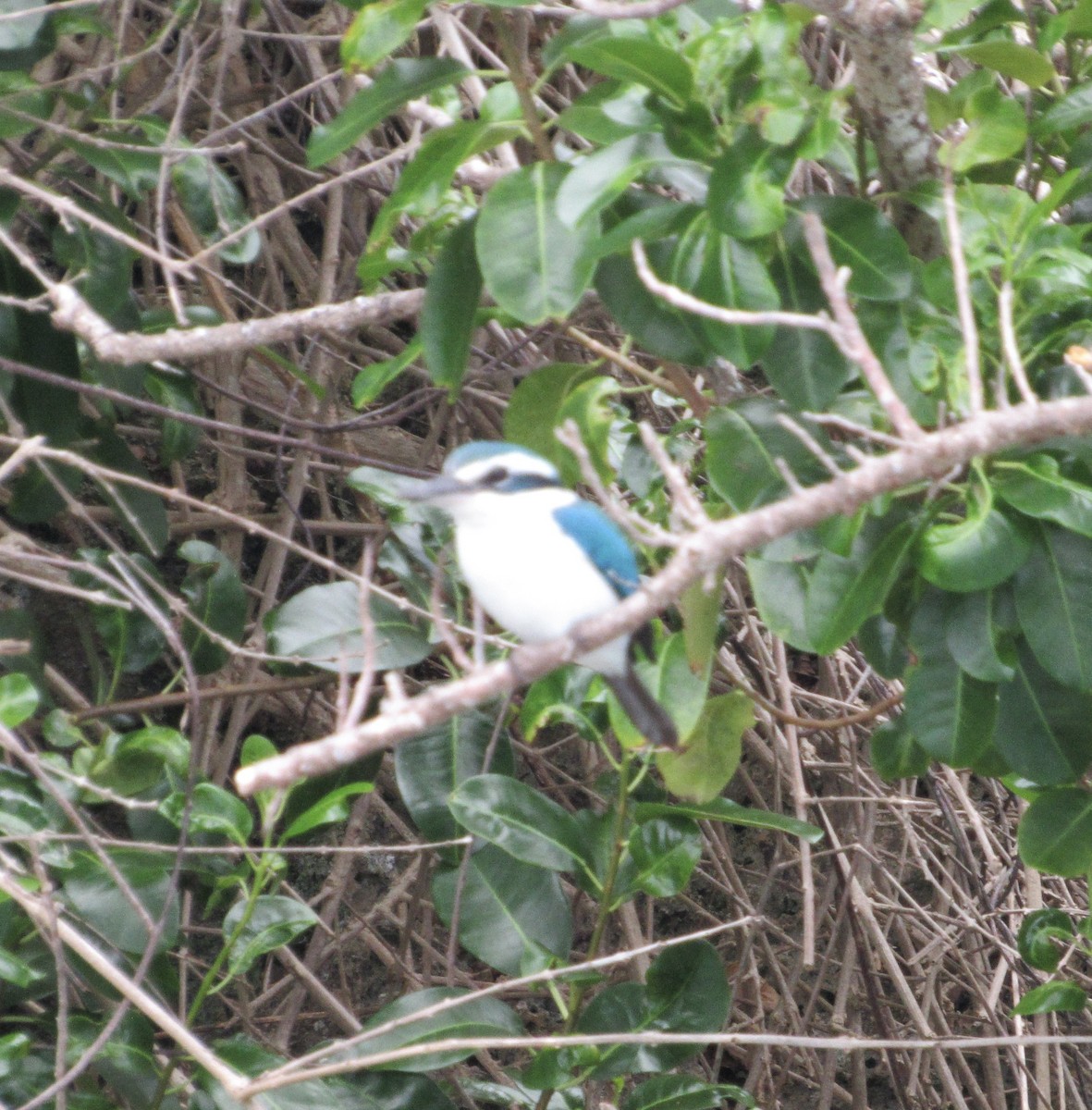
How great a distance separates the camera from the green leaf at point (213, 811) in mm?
2230

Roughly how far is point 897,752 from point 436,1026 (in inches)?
37.0

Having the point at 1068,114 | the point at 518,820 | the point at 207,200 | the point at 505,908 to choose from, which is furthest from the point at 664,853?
the point at 207,200

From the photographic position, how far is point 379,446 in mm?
3781

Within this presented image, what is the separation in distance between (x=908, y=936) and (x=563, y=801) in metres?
1.22

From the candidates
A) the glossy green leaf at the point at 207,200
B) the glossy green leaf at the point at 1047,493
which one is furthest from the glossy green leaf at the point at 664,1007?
the glossy green leaf at the point at 207,200

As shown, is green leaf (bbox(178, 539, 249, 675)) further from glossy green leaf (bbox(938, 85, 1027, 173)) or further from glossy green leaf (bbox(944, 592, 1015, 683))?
glossy green leaf (bbox(938, 85, 1027, 173))

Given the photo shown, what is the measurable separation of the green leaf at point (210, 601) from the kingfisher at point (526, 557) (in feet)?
2.42

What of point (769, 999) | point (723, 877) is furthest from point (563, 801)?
point (769, 999)

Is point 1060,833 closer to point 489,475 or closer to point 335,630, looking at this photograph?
point 489,475

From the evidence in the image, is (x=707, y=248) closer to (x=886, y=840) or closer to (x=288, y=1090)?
(x=288, y=1090)

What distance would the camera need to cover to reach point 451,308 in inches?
79.6

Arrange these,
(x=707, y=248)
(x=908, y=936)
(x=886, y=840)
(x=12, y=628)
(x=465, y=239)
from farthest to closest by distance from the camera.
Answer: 1. (x=886, y=840)
2. (x=908, y=936)
3. (x=12, y=628)
4. (x=465, y=239)
5. (x=707, y=248)

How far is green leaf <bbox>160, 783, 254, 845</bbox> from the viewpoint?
87.8 inches

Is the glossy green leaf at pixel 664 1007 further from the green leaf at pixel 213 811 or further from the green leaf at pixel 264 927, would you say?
the green leaf at pixel 213 811
